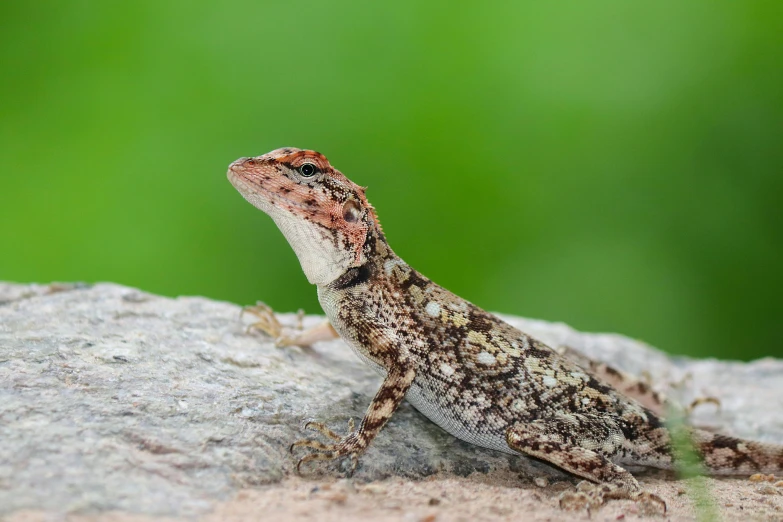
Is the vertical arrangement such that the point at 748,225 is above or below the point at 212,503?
A: above

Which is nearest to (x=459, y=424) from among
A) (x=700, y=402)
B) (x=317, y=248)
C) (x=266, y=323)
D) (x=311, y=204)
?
(x=317, y=248)

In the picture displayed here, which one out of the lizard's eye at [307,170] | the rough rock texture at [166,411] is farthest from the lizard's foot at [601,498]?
the lizard's eye at [307,170]

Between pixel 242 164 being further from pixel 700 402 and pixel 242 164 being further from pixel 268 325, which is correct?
pixel 700 402

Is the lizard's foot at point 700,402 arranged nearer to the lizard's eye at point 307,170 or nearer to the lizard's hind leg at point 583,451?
the lizard's hind leg at point 583,451

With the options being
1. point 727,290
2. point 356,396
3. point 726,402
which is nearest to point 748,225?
point 727,290

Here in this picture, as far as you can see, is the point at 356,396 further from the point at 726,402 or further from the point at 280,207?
the point at 726,402

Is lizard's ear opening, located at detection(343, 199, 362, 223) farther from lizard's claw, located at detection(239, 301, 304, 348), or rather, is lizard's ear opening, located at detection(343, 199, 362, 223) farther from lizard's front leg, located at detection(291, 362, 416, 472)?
lizard's claw, located at detection(239, 301, 304, 348)

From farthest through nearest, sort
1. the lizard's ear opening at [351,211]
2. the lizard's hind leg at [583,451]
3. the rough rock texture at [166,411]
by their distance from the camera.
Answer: the lizard's ear opening at [351,211] → the lizard's hind leg at [583,451] → the rough rock texture at [166,411]
